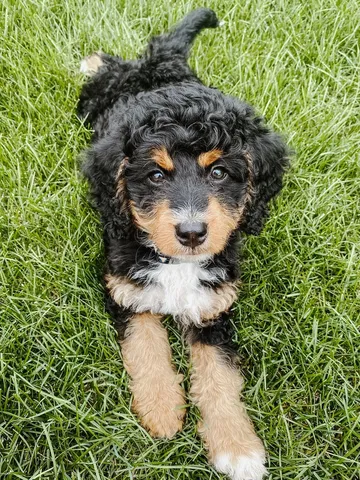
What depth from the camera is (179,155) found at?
271 centimetres

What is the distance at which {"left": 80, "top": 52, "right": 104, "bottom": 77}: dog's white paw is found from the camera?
4445 mm

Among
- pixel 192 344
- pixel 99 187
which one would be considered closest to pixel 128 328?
pixel 192 344

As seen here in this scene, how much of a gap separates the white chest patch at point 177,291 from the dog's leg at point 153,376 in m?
0.17

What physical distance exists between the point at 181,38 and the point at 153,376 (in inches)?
101

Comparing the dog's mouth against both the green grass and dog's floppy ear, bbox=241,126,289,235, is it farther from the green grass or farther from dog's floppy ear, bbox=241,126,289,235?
the green grass

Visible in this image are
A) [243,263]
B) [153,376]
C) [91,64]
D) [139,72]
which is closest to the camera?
[153,376]

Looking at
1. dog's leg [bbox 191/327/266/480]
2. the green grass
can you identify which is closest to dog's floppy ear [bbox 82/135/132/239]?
the green grass

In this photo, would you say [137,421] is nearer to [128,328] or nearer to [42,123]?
[128,328]

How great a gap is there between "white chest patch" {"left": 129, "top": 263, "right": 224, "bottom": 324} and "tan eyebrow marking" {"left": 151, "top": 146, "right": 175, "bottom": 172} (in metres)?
0.64

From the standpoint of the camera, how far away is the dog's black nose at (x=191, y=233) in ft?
8.26

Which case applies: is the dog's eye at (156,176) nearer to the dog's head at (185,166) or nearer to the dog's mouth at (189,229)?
the dog's head at (185,166)

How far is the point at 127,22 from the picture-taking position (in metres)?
4.80

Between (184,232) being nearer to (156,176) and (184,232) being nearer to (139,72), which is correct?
(156,176)

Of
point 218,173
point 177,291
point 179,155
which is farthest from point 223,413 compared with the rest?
point 179,155
